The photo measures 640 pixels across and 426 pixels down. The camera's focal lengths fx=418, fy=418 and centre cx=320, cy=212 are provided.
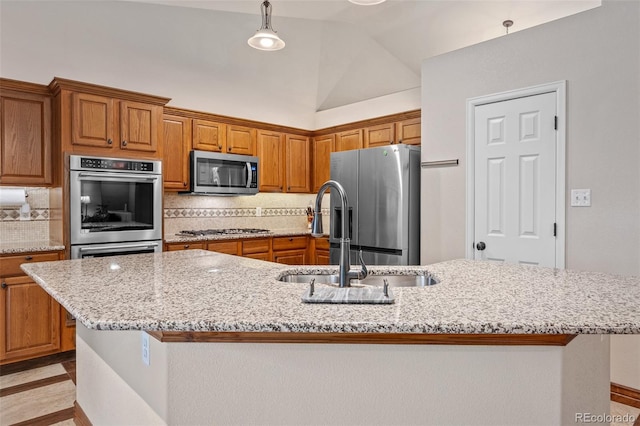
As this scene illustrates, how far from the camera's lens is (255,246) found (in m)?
4.63

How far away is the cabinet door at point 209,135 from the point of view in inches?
177

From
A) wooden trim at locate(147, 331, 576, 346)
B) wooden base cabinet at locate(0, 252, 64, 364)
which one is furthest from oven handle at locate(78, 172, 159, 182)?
wooden trim at locate(147, 331, 576, 346)

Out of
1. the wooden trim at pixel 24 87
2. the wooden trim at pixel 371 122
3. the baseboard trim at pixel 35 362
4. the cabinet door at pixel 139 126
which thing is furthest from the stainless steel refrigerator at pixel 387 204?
the wooden trim at pixel 24 87

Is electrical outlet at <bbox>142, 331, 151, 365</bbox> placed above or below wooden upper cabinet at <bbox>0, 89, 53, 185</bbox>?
below

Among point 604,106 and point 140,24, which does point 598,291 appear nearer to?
point 604,106

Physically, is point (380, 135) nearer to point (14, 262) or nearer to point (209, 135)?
point (209, 135)

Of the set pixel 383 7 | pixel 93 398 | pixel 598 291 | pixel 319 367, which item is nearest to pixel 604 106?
pixel 598 291

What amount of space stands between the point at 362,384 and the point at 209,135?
3.82 metres

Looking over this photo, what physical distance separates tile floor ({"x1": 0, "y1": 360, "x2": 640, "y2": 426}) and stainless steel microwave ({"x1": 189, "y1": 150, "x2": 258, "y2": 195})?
204 cm

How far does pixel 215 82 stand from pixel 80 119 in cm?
162

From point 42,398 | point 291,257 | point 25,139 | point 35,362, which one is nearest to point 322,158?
point 291,257

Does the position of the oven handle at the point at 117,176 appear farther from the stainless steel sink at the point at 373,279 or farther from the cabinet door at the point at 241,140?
the stainless steel sink at the point at 373,279

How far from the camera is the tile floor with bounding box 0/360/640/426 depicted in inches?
96.0

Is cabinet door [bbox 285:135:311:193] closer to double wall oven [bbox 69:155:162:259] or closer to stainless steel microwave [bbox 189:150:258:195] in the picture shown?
stainless steel microwave [bbox 189:150:258:195]
